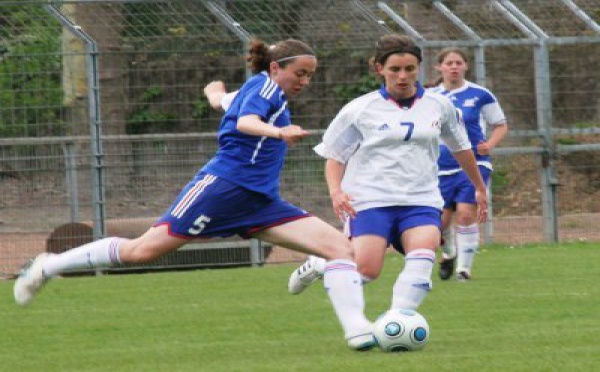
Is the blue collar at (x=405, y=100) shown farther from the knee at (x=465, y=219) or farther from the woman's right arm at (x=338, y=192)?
the knee at (x=465, y=219)

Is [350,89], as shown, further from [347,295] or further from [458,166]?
[347,295]

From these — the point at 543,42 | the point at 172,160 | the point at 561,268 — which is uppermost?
the point at 543,42

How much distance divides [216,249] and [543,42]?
13.7ft

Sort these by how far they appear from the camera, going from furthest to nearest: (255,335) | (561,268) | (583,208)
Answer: (583,208) < (561,268) < (255,335)

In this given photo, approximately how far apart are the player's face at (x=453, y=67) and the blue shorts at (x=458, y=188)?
0.77m

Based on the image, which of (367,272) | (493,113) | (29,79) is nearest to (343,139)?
(367,272)

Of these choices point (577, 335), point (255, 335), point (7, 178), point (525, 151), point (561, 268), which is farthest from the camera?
point (525, 151)

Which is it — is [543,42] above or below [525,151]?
above

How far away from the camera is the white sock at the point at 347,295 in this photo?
773cm

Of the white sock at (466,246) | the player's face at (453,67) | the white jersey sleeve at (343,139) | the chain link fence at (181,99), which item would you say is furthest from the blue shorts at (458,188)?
the white jersey sleeve at (343,139)

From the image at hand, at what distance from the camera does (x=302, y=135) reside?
726 centimetres

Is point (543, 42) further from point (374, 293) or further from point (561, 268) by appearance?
point (374, 293)

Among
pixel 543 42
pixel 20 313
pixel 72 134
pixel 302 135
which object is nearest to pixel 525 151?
pixel 543 42

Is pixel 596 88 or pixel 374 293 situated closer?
pixel 374 293
